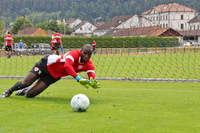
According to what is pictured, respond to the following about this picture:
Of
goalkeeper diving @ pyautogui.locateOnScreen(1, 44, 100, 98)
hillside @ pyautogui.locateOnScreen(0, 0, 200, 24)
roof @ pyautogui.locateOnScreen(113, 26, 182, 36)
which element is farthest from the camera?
roof @ pyautogui.locateOnScreen(113, 26, 182, 36)

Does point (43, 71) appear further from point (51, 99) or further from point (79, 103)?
point (79, 103)

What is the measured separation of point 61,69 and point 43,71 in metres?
0.57

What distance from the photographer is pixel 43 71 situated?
1165 centimetres

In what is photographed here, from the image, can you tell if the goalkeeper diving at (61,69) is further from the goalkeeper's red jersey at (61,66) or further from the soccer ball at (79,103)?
the soccer ball at (79,103)

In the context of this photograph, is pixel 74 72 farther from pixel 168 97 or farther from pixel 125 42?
pixel 125 42

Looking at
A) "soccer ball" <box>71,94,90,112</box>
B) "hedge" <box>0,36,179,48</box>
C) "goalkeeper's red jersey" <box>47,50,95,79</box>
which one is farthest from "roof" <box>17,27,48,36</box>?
"soccer ball" <box>71,94,90,112</box>

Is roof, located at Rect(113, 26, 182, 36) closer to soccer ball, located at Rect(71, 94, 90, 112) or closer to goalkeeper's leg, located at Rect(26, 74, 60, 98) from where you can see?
goalkeeper's leg, located at Rect(26, 74, 60, 98)

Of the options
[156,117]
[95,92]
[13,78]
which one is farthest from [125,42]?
[156,117]

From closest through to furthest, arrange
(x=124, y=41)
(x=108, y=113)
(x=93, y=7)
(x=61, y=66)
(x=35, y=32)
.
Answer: (x=108, y=113)
(x=61, y=66)
(x=124, y=41)
(x=93, y=7)
(x=35, y=32)

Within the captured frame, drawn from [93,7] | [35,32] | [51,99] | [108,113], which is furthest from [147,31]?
[35,32]

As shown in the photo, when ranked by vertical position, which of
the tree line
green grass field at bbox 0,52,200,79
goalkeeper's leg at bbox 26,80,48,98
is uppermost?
A: the tree line

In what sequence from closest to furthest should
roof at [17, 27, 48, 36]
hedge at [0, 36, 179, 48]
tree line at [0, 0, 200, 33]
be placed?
hedge at [0, 36, 179, 48]
tree line at [0, 0, 200, 33]
roof at [17, 27, 48, 36]

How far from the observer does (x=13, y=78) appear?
18.9 m

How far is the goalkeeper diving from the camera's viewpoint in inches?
424
